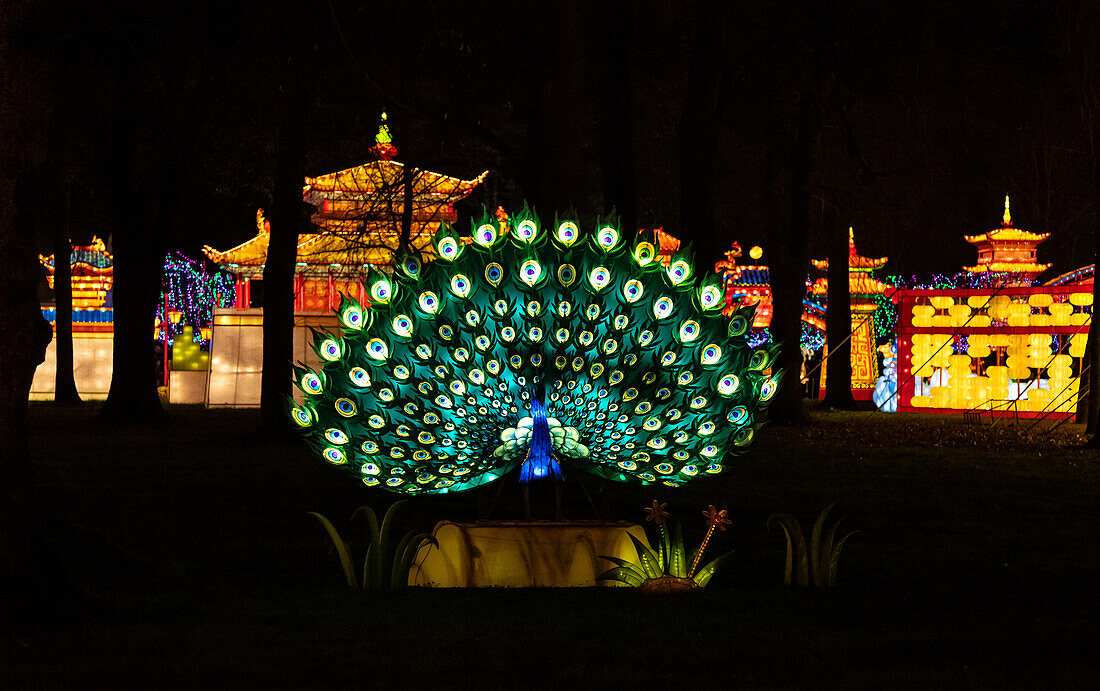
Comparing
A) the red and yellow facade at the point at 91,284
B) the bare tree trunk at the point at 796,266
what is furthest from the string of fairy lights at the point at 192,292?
the bare tree trunk at the point at 796,266

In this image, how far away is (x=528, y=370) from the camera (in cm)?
831

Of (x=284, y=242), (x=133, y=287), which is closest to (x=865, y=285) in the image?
(x=133, y=287)

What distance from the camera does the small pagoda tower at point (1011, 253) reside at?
3978 cm

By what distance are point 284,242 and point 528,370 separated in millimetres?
14709

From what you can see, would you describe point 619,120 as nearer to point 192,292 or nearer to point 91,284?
point 91,284

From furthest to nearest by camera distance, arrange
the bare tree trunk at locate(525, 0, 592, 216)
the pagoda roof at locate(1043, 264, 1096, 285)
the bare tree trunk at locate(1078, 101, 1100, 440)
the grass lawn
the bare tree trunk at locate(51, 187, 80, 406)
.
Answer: the bare tree trunk at locate(51, 187, 80, 406)
the pagoda roof at locate(1043, 264, 1096, 285)
the bare tree trunk at locate(1078, 101, 1100, 440)
the bare tree trunk at locate(525, 0, 592, 216)
the grass lawn

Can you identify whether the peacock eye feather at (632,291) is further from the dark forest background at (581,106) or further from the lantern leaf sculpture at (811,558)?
the dark forest background at (581,106)

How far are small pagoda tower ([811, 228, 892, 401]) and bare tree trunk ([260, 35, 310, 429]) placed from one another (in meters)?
24.0

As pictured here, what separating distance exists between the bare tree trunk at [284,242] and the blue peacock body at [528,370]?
1222 cm

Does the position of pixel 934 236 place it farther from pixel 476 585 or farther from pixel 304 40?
pixel 476 585

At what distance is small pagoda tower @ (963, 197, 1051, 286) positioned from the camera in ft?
131

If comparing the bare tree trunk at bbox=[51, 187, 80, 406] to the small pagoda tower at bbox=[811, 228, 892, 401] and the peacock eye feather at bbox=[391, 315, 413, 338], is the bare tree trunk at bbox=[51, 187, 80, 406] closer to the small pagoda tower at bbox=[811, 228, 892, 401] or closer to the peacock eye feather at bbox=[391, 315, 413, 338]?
the small pagoda tower at bbox=[811, 228, 892, 401]

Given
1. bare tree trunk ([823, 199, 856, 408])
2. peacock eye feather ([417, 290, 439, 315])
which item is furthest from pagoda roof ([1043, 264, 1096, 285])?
peacock eye feather ([417, 290, 439, 315])

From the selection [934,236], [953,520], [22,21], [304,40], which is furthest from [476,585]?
[934,236]
